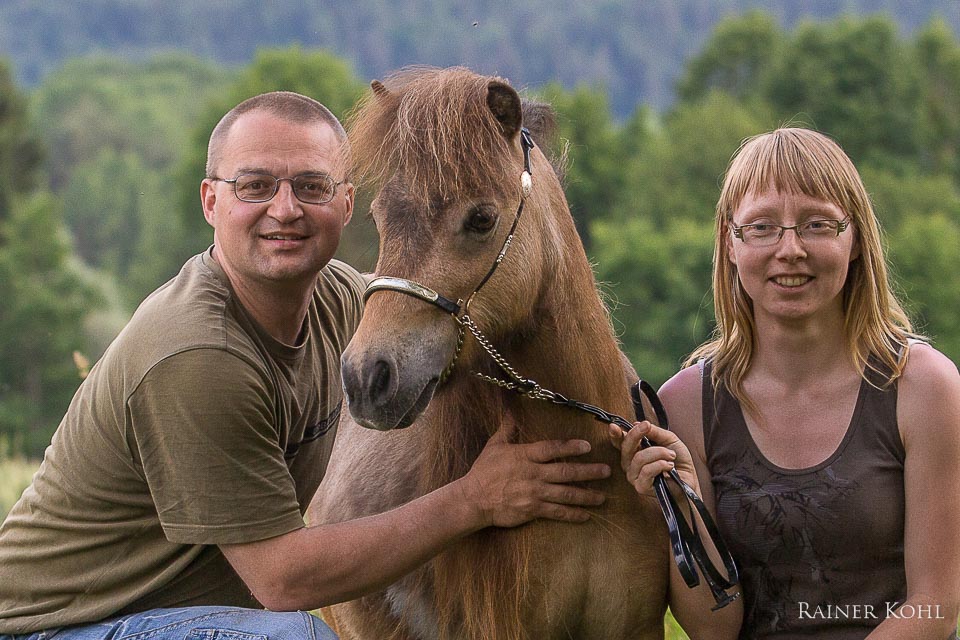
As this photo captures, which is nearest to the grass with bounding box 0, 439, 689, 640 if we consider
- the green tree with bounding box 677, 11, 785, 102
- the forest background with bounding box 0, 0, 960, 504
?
the forest background with bounding box 0, 0, 960, 504

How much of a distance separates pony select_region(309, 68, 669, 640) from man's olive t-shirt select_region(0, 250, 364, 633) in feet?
1.58

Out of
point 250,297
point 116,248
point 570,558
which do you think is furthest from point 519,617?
point 116,248

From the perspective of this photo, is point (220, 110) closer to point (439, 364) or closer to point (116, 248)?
point (116, 248)

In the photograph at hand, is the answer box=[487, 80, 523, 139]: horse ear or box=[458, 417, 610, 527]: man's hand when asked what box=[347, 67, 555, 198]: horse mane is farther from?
box=[458, 417, 610, 527]: man's hand

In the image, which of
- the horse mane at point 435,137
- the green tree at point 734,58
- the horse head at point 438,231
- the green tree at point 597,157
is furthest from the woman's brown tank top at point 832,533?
the green tree at point 734,58

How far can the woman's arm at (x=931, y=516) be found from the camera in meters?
3.16

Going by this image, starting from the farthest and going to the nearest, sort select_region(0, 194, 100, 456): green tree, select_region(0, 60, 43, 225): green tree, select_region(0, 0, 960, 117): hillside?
1. select_region(0, 0, 960, 117): hillside
2. select_region(0, 60, 43, 225): green tree
3. select_region(0, 194, 100, 456): green tree

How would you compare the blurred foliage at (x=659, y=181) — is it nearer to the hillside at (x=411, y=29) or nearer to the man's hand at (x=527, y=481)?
the man's hand at (x=527, y=481)

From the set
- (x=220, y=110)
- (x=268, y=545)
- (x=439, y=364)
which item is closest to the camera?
(x=439, y=364)

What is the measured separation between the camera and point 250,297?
3.52m

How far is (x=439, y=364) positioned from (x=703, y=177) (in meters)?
52.3

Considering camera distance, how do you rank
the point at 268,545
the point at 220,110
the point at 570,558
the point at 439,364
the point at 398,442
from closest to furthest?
the point at 439,364 < the point at 268,545 < the point at 570,558 < the point at 398,442 < the point at 220,110

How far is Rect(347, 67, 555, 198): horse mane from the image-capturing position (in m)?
3.00

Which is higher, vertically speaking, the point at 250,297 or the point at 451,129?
the point at 451,129
